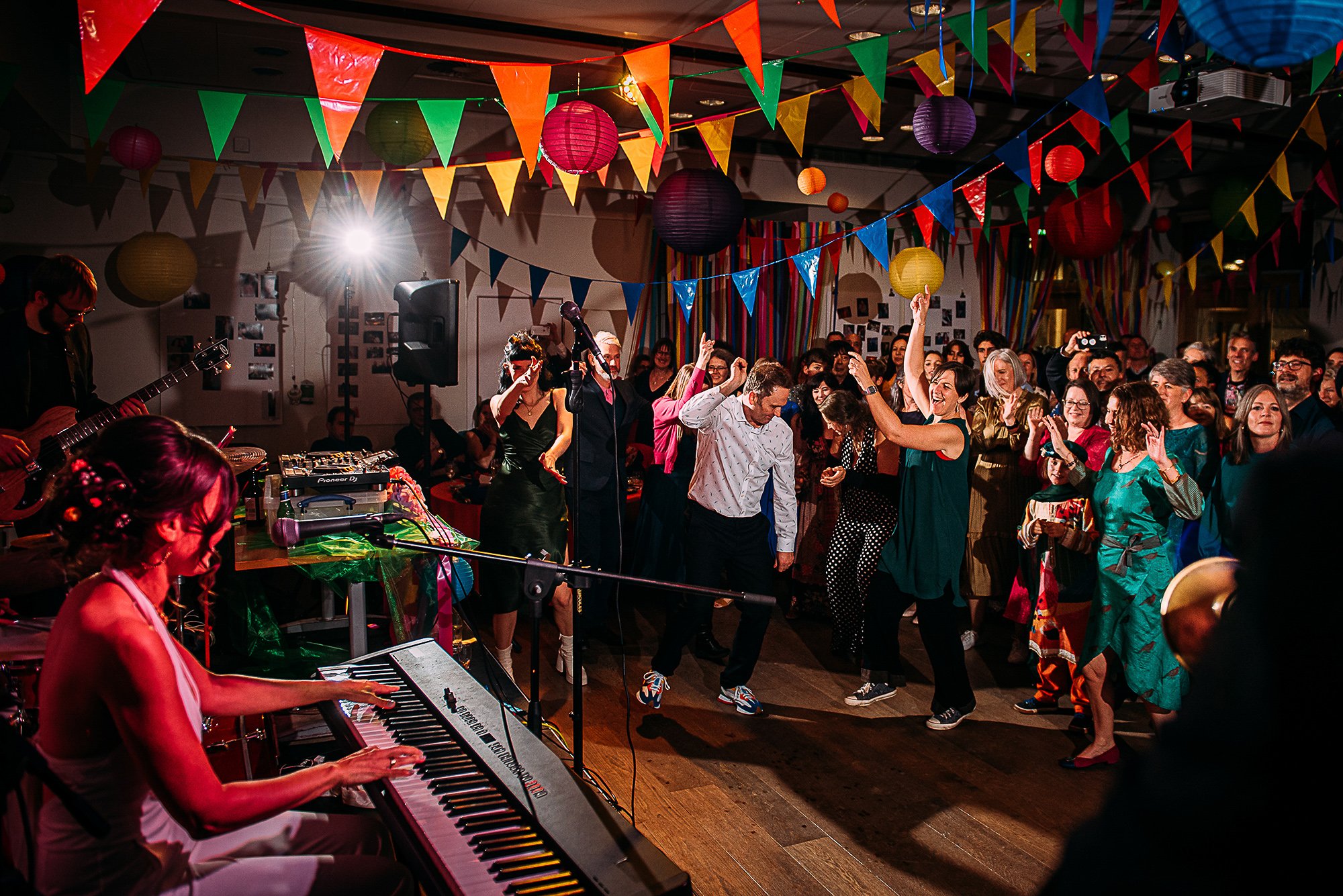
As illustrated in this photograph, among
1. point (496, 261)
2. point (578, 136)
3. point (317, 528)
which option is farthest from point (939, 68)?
point (496, 261)

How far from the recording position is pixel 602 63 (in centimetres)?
631

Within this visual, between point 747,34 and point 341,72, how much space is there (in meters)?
1.69

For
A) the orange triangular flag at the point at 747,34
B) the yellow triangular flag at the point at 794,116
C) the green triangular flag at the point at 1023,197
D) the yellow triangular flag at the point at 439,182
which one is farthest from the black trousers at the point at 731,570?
the green triangular flag at the point at 1023,197

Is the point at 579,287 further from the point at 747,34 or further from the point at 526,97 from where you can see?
the point at 747,34

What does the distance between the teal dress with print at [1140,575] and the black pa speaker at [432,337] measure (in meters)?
3.50

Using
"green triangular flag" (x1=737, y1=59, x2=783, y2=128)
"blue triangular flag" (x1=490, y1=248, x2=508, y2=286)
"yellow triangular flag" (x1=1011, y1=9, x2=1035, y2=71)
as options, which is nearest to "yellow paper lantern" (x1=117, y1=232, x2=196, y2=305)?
"blue triangular flag" (x1=490, y1=248, x2=508, y2=286)

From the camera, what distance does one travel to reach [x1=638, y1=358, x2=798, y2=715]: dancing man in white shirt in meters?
3.94

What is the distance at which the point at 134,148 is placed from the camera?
566 cm

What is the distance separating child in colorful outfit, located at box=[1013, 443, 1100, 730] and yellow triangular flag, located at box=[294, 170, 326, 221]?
5396 mm

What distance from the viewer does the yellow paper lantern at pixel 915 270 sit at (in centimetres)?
661

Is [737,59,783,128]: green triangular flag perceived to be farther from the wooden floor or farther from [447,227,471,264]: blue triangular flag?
[447,227,471,264]: blue triangular flag

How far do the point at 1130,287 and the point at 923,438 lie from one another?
8625 mm

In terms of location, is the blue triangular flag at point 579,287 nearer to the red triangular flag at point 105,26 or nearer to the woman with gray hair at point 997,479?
the woman with gray hair at point 997,479

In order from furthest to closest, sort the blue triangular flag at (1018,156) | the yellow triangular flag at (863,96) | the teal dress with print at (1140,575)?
the blue triangular flag at (1018,156), the yellow triangular flag at (863,96), the teal dress with print at (1140,575)
